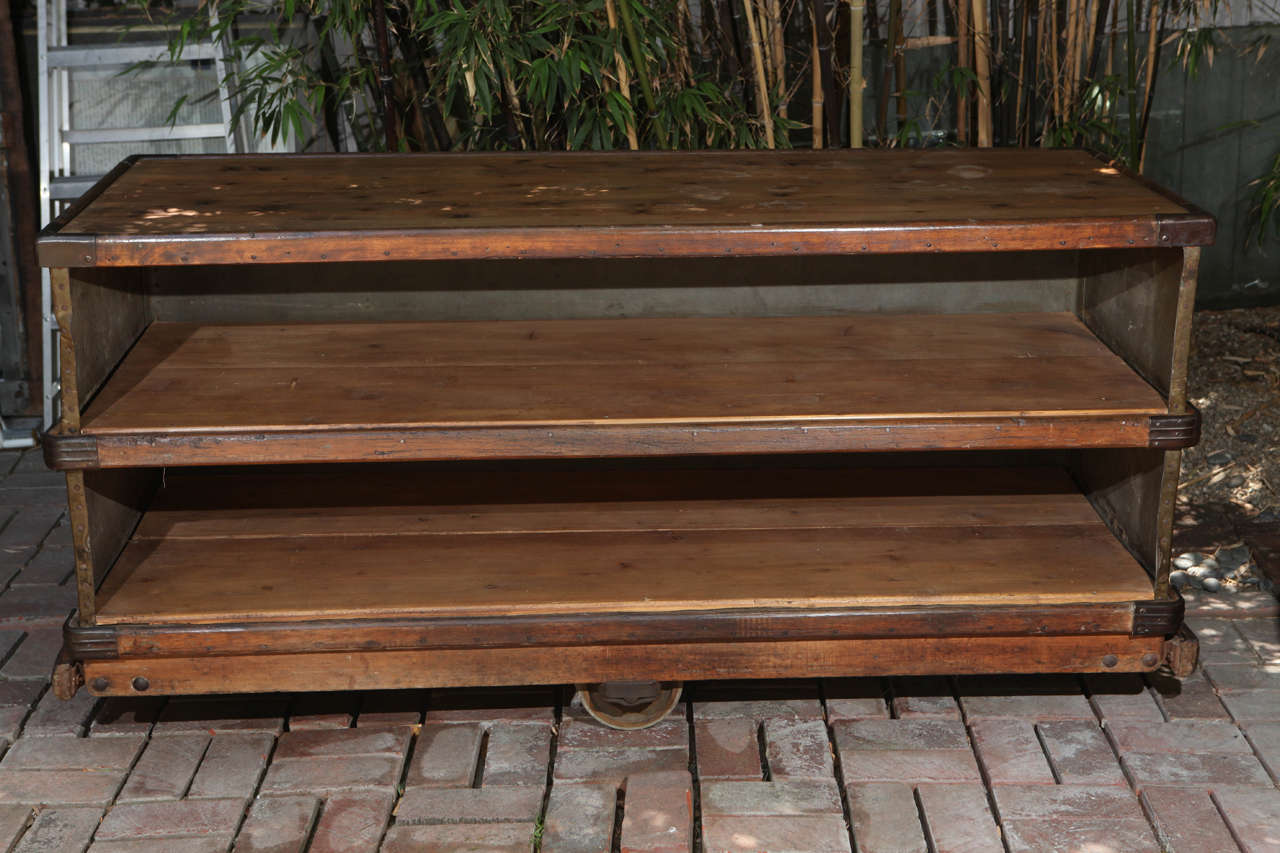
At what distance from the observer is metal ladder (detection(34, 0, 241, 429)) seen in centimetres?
454

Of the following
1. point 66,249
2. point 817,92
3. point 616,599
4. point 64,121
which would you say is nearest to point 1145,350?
point 616,599

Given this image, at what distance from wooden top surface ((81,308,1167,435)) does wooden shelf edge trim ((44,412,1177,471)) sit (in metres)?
0.02

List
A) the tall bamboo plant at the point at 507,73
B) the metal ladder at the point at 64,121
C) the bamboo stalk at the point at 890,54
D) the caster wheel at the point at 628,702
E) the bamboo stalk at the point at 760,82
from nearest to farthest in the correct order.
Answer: the caster wheel at the point at 628,702
the tall bamboo plant at the point at 507,73
the bamboo stalk at the point at 760,82
the bamboo stalk at the point at 890,54
the metal ladder at the point at 64,121

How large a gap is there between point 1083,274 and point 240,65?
2.79 m

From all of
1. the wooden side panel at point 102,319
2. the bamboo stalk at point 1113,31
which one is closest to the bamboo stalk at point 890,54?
the bamboo stalk at point 1113,31

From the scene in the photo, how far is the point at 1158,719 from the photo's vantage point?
3057 mm

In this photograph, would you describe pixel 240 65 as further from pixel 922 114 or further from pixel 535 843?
pixel 535 843

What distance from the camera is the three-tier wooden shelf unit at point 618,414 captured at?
8.83 ft

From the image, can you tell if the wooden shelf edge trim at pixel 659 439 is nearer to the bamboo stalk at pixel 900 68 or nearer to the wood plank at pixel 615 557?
the wood plank at pixel 615 557

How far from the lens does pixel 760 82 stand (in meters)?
4.06

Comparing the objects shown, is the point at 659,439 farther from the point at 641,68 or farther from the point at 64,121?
the point at 64,121

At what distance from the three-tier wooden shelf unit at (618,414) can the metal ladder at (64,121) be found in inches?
54.4

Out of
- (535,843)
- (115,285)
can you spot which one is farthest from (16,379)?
(535,843)

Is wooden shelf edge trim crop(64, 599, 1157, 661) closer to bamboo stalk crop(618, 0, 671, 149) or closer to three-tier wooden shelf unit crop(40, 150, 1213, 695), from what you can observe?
three-tier wooden shelf unit crop(40, 150, 1213, 695)
